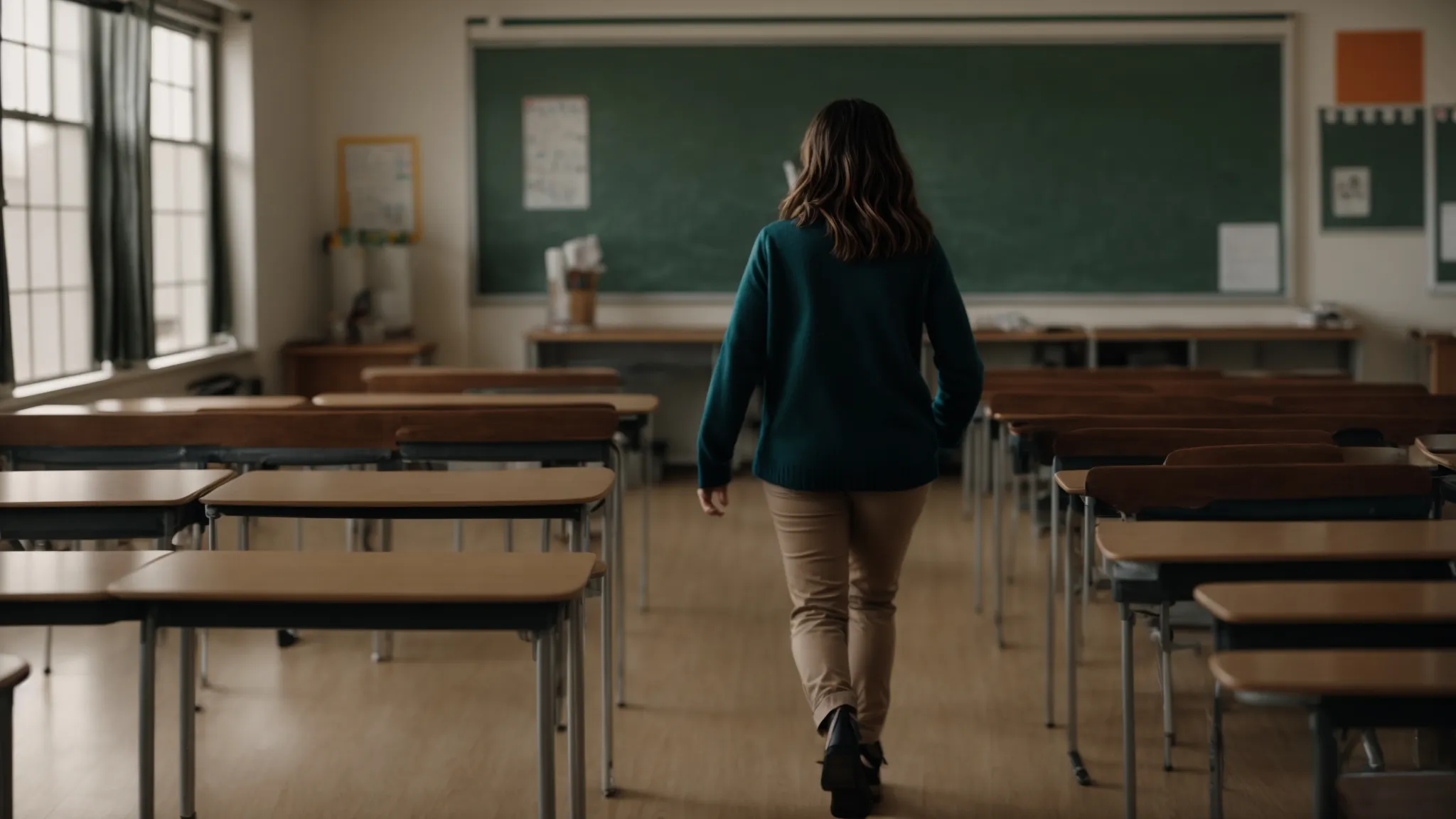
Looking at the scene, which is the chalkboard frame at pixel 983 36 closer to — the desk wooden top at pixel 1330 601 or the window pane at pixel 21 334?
the window pane at pixel 21 334

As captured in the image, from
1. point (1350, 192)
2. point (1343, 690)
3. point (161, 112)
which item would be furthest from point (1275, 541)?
point (1350, 192)

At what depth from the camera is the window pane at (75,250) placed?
5824 millimetres

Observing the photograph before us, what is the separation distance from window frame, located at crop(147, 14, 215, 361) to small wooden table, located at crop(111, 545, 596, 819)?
4.75m

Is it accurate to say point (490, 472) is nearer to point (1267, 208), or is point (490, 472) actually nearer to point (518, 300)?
point (518, 300)

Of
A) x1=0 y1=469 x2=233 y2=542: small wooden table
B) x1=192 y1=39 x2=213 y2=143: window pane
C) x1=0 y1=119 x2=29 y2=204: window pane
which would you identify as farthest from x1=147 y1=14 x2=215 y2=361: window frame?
x1=0 y1=469 x2=233 y2=542: small wooden table

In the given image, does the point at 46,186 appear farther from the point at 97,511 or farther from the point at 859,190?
the point at 859,190

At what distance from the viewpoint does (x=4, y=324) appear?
507cm

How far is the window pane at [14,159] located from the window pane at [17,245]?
5 centimetres

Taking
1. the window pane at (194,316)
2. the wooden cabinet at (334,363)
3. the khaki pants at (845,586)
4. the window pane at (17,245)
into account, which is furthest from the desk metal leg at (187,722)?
the wooden cabinet at (334,363)

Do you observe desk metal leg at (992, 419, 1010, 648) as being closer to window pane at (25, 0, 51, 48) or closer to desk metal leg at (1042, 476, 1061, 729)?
desk metal leg at (1042, 476, 1061, 729)

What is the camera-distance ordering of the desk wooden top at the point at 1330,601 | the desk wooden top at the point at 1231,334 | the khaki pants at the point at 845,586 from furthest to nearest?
the desk wooden top at the point at 1231,334 < the khaki pants at the point at 845,586 < the desk wooden top at the point at 1330,601

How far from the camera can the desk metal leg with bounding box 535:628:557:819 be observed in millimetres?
2107

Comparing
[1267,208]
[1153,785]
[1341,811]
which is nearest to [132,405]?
[1153,785]

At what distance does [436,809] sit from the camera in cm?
300
